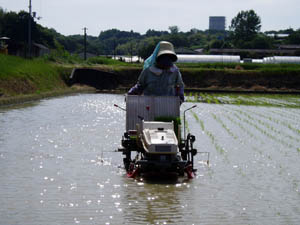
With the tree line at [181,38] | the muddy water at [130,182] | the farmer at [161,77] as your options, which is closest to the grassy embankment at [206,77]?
the tree line at [181,38]

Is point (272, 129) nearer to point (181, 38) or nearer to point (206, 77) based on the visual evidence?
point (206, 77)

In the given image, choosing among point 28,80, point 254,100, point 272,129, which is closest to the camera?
point 272,129

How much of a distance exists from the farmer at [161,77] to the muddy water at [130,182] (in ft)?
5.61

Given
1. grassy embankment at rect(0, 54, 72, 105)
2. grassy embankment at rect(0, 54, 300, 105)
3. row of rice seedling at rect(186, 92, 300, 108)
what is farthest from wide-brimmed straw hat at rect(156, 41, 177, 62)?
grassy embankment at rect(0, 54, 300, 105)

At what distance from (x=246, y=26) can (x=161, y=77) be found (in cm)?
11819

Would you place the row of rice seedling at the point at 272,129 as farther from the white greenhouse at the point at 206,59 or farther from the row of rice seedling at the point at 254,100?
the white greenhouse at the point at 206,59

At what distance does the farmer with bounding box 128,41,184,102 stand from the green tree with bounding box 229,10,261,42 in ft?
374

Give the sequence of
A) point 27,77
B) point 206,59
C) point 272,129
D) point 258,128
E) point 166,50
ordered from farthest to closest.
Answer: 1. point 206,59
2. point 27,77
3. point 258,128
4. point 272,129
5. point 166,50

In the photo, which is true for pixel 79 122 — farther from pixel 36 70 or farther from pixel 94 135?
pixel 36 70

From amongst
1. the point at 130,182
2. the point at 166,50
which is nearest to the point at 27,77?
the point at 166,50

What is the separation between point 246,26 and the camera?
12688 cm

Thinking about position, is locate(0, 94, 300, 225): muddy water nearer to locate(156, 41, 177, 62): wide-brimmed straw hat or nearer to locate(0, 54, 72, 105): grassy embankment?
locate(156, 41, 177, 62): wide-brimmed straw hat

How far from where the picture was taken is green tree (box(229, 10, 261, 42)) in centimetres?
12466

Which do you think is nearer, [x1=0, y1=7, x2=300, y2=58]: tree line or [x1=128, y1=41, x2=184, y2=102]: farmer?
[x1=128, y1=41, x2=184, y2=102]: farmer
